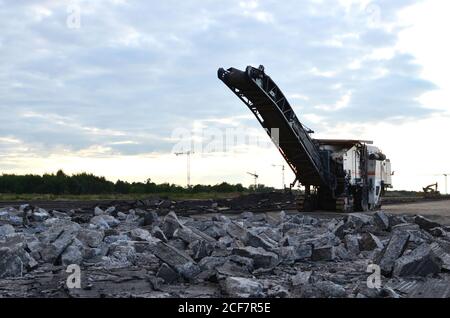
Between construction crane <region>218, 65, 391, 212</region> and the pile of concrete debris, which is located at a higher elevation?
construction crane <region>218, 65, 391, 212</region>

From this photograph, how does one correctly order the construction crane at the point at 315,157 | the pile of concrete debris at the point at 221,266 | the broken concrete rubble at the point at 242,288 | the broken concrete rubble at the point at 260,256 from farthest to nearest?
the construction crane at the point at 315,157 < the broken concrete rubble at the point at 260,256 < the pile of concrete debris at the point at 221,266 < the broken concrete rubble at the point at 242,288

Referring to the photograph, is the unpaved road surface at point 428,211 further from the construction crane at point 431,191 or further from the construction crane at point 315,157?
the construction crane at point 431,191

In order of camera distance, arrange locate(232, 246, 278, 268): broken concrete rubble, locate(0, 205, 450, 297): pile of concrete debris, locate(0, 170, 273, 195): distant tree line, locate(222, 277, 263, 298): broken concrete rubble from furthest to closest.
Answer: locate(0, 170, 273, 195): distant tree line < locate(232, 246, 278, 268): broken concrete rubble < locate(0, 205, 450, 297): pile of concrete debris < locate(222, 277, 263, 298): broken concrete rubble

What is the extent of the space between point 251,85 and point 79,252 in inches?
458

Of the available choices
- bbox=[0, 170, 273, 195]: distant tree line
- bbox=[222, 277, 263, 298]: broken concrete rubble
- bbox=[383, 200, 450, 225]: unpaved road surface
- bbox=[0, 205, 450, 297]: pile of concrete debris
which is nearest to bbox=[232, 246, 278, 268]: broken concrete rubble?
bbox=[0, 205, 450, 297]: pile of concrete debris

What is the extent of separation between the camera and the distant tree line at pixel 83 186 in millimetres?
50531

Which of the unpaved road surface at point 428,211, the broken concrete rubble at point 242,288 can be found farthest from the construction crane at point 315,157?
the broken concrete rubble at point 242,288

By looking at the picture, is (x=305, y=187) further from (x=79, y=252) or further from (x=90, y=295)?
(x=90, y=295)

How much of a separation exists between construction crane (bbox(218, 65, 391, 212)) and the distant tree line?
23085 millimetres

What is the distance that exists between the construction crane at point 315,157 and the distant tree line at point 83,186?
23085 millimetres

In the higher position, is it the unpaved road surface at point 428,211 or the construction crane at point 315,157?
the construction crane at point 315,157

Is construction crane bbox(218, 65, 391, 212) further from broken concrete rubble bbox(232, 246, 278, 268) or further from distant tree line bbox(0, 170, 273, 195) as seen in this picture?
distant tree line bbox(0, 170, 273, 195)

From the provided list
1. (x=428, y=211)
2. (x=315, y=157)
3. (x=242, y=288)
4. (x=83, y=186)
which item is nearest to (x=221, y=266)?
(x=242, y=288)

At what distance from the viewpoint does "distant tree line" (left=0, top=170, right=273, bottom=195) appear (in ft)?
166
